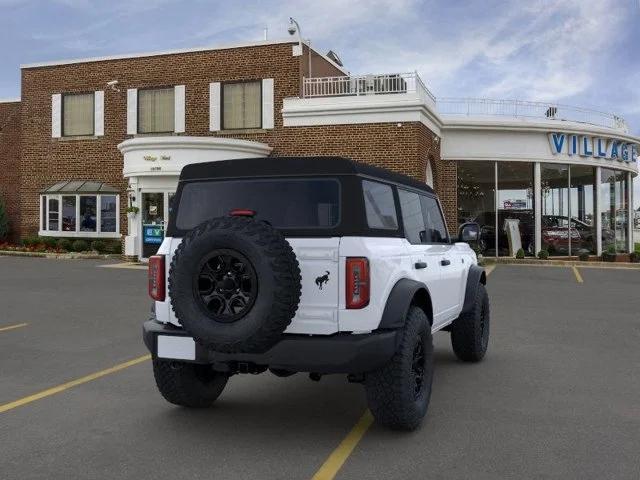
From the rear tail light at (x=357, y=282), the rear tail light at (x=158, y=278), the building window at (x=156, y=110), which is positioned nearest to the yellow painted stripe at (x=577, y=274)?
the rear tail light at (x=357, y=282)

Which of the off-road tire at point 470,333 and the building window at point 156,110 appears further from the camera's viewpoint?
the building window at point 156,110

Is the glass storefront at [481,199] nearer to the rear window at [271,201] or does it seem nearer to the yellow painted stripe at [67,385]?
the yellow painted stripe at [67,385]

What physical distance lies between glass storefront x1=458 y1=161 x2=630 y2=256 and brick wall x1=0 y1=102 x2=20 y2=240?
18.9m

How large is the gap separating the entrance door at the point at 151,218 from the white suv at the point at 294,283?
1710 centimetres

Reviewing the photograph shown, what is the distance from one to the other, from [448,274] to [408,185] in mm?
969

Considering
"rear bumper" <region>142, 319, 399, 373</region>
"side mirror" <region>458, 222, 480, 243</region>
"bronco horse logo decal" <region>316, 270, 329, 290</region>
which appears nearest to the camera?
"rear bumper" <region>142, 319, 399, 373</region>

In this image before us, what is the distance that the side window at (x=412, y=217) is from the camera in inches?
206

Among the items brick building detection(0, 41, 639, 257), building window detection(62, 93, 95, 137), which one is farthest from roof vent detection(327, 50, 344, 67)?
building window detection(62, 93, 95, 137)

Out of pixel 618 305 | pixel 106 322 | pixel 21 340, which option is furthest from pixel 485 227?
pixel 21 340

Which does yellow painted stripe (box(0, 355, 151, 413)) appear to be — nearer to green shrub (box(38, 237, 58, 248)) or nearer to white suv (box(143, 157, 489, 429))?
white suv (box(143, 157, 489, 429))

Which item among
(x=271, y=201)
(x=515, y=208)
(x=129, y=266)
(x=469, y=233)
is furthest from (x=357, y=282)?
(x=515, y=208)

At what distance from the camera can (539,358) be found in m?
7.29

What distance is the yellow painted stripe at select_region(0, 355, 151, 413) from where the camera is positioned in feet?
17.7

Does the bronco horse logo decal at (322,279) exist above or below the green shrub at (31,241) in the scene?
below
